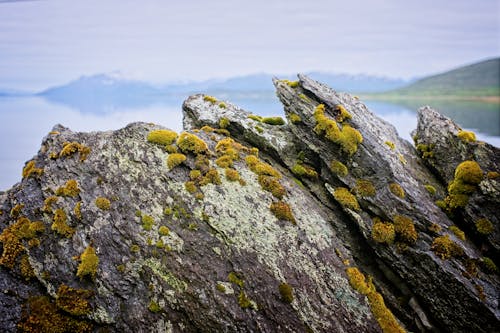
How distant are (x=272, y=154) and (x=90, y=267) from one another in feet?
40.8

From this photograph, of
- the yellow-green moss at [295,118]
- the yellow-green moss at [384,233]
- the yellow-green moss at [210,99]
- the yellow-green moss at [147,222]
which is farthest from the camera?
the yellow-green moss at [210,99]

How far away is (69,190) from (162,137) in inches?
215

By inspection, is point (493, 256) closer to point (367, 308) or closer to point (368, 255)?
point (368, 255)

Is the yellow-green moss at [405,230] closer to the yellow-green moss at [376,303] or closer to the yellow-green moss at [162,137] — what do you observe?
the yellow-green moss at [376,303]

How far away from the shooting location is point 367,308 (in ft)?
47.9

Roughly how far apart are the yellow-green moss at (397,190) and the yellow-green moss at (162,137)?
501 inches

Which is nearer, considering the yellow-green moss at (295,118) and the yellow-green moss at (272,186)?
the yellow-green moss at (272,186)

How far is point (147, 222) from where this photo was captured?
14836 millimetres

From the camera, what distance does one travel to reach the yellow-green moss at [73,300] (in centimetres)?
1335

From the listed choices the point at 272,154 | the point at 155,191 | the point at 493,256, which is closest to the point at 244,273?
the point at 155,191

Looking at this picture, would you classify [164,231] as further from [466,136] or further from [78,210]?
[466,136]

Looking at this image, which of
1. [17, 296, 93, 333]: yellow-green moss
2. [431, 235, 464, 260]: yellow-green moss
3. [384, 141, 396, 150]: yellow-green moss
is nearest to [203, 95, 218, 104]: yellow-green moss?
[384, 141, 396, 150]: yellow-green moss

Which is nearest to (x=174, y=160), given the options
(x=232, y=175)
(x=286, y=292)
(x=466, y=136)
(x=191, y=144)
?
(x=191, y=144)

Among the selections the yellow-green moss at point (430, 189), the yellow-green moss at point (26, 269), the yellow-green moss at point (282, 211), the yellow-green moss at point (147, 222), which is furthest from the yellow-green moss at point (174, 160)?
the yellow-green moss at point (430, 189)
